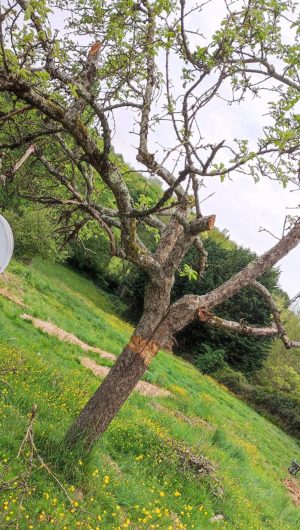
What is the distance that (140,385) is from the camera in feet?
48.6

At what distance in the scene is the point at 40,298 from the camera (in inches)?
758

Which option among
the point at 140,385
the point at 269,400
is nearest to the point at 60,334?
the point at 140,385

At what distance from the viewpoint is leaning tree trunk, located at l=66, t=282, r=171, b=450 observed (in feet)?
20.6

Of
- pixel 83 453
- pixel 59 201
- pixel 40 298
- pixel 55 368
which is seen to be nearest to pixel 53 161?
pixel 59 201

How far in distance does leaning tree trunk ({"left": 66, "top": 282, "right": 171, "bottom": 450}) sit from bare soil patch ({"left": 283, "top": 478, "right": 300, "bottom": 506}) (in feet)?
35.8

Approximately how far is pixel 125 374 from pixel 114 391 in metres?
0.30

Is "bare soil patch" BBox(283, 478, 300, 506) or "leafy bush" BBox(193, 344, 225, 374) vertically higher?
"leafy bush" BBox(193, 344, 225, 374)

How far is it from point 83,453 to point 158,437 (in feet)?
9.92

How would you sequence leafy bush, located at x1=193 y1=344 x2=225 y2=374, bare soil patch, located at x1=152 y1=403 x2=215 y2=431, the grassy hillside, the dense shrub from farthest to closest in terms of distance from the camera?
leafy bush, located at x1=193 y1=344 x2=225 y2=374 < the dense shrub < bare soil patch, located at x1=152 y1=403 x2=215 y2=431 < the grassy hillside

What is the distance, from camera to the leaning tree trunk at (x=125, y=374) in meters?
6.27

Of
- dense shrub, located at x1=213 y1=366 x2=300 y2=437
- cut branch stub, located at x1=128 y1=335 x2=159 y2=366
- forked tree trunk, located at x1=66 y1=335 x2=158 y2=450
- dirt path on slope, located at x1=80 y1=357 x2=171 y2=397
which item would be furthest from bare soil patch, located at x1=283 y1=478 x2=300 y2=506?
dense shrub, located at x1=213 y1=366 x2=300 y2=437

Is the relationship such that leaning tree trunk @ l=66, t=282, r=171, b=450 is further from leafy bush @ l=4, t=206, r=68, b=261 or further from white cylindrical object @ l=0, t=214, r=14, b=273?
leafy bush @ l=4, t=206, r=68, b=261

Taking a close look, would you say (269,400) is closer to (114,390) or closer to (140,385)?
(140,385)

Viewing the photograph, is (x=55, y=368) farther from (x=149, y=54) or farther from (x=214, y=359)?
(x=214, y=359)
